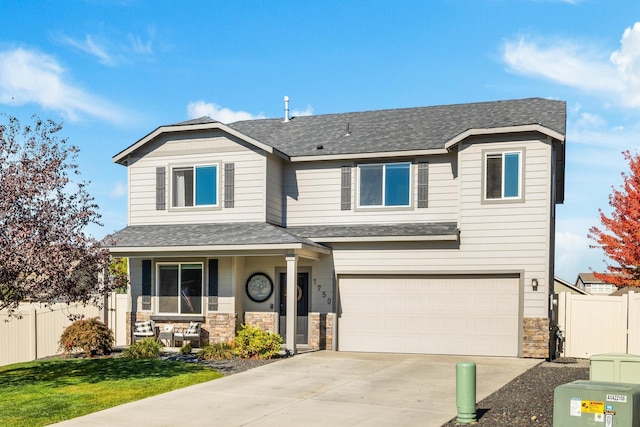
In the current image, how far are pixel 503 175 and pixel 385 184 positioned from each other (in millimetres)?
3522

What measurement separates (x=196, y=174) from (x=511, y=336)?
1044 centimetres

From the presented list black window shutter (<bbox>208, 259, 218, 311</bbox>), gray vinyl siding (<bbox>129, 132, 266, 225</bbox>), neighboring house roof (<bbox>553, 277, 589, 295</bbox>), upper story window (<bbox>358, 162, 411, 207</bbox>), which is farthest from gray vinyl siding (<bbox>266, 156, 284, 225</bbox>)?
neighboring house roof (<bbox>553, 277, 589, 295</bbox>)

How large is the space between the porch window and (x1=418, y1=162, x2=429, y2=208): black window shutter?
691 cm

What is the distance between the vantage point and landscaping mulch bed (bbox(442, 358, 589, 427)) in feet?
35.2

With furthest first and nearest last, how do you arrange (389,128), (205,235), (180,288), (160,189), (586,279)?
(586,279) < (389,128) < (160,189) < (180,288) < (205,235)

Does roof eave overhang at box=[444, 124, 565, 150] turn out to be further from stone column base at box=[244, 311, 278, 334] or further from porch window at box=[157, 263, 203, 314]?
porch window at box=[157, 263, 203, 314]

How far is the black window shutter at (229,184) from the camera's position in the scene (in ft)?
69.4

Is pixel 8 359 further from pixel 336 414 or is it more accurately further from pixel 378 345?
pixel 336 414

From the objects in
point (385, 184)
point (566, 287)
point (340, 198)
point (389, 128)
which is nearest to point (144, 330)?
point (340, 198)

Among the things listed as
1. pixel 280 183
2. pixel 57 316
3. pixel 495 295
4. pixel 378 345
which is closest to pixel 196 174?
pixel 280 183

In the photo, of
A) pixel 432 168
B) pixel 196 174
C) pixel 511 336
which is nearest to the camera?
pixel 511 336

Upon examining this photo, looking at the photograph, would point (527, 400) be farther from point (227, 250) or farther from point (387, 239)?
point (227, 250)

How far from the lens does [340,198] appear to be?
21.1 m

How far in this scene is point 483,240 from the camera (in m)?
19.1
